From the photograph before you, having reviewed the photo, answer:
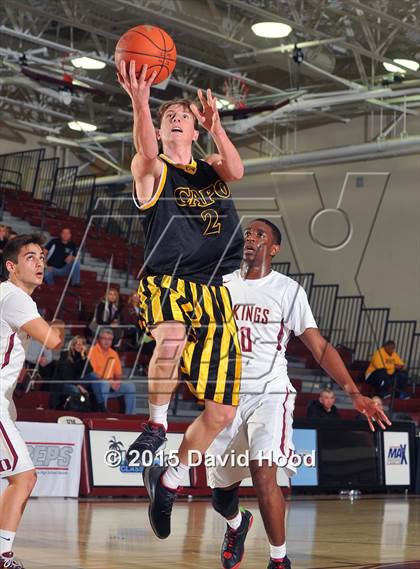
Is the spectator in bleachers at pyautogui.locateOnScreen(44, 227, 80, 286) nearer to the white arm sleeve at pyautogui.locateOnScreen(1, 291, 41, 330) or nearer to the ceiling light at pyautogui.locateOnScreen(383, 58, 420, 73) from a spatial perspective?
the ceiling light at pyautogui.locateOnScreen(383, 58, 420, 73)

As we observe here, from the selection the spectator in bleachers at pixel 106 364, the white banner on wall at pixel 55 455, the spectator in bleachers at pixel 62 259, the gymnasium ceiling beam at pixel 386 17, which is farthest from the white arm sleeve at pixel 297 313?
the spectator in bleachers at pixel 62 259

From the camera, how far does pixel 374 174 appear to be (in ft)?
77.7

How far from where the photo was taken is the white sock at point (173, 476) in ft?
18.5

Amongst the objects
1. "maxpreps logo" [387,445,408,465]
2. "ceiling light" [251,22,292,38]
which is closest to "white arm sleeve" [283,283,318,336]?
"maxpreps logo" [387,445,408,465]

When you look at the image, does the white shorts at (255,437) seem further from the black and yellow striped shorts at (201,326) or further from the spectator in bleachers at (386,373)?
the spectator in bleachers at (386,373)

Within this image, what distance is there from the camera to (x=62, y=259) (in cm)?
A: 1891

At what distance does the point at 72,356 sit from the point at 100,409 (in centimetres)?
82

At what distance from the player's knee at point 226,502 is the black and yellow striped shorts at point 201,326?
3.97 feet

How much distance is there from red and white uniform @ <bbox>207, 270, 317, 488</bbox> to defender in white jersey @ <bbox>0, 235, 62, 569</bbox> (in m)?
1.34

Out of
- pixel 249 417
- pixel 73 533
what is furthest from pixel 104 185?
pixel 249 417

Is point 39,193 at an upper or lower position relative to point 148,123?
upper

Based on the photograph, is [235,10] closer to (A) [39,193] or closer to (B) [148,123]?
(A) [39,193]

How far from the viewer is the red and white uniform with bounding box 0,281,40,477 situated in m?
5.72

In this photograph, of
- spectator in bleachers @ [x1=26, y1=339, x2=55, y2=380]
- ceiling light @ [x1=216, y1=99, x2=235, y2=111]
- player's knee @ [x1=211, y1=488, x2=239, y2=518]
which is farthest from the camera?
ceiling light @ [x1=216, y1=99, x2=235, y2=111]
